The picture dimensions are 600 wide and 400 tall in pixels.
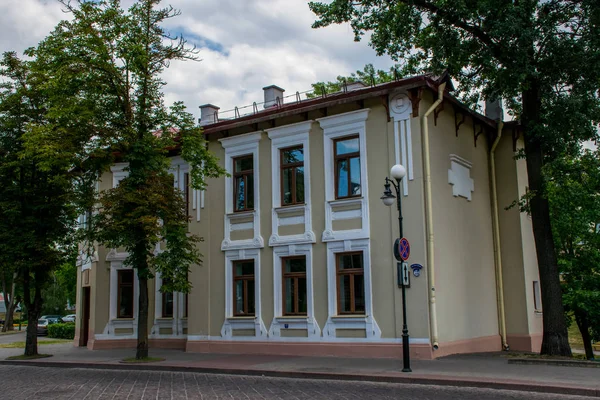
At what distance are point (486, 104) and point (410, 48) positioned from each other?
5406 mm

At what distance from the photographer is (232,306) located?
69.1 feet

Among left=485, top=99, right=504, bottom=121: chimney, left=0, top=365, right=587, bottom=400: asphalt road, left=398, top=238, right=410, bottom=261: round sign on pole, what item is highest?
left=485, top=99, right=504, bottom=121: chimney

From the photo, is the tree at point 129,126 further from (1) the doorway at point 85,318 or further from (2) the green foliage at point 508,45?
(1) the doorway at point 85,318

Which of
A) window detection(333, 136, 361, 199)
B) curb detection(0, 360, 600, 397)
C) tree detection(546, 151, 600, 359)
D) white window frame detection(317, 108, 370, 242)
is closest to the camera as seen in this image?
curb detection(0, 360, 600, 397)

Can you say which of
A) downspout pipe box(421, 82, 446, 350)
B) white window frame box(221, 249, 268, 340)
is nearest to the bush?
white window frame box(221, 249, 268, 340)

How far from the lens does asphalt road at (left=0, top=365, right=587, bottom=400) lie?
11.7m

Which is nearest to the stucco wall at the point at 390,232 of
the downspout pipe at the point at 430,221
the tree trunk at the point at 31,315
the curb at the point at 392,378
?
the downspout pipe at the point at 430,221

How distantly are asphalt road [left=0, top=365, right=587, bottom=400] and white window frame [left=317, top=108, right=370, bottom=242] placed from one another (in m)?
5.57

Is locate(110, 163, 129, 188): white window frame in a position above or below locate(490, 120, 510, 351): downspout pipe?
above

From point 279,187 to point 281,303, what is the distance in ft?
12.4

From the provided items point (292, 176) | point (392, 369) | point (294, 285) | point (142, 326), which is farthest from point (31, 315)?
point (392, 369)

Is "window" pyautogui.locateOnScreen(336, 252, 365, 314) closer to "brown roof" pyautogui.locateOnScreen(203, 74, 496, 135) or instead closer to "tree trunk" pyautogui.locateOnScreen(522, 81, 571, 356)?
"brown roof" pyautogui.locateOnScreen(203, 74, 496, 135)

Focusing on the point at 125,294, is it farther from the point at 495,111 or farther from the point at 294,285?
the point at 495,111

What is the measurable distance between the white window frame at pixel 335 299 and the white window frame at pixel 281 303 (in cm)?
56
